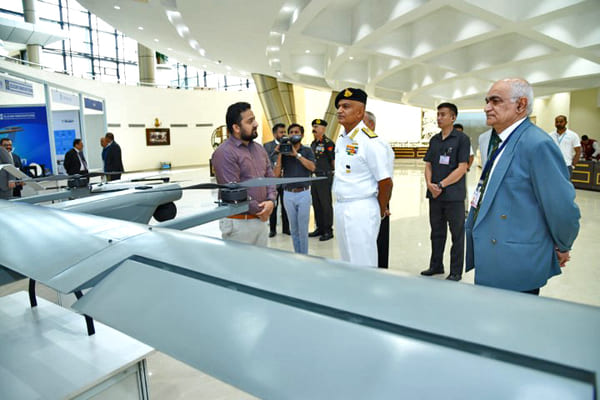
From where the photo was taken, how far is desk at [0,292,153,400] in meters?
1.39

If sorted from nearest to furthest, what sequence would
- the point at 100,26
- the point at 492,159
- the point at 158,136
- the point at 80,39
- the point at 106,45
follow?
the point at 492,159, the point at 158,136, the point at 80,39, the point at 100,26, the point at 106,45

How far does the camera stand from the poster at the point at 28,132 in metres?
7.44

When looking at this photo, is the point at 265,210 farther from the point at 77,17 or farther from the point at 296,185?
the point at 77,17

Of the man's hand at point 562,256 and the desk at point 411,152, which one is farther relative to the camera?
the desk at point 411,152

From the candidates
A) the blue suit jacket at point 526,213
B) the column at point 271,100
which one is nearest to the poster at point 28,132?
the blue suit jacket at point 526,213

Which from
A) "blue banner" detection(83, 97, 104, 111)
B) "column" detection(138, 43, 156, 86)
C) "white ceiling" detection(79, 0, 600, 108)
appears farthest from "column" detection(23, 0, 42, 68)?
"blue banner" detection(83, 97, 104, 111)

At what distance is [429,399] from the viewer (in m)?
0.42

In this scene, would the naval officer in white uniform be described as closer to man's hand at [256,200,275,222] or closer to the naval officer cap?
the naval officer cap

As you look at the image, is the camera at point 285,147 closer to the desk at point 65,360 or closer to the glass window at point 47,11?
the desk at point 65,360

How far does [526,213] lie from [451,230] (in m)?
2.50

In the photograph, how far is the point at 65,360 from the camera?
1552 mm

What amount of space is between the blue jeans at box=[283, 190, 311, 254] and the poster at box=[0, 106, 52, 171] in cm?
651

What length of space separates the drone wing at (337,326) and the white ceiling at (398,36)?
6.29 metres

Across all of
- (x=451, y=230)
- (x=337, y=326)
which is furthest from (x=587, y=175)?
(x=337, y=326)
